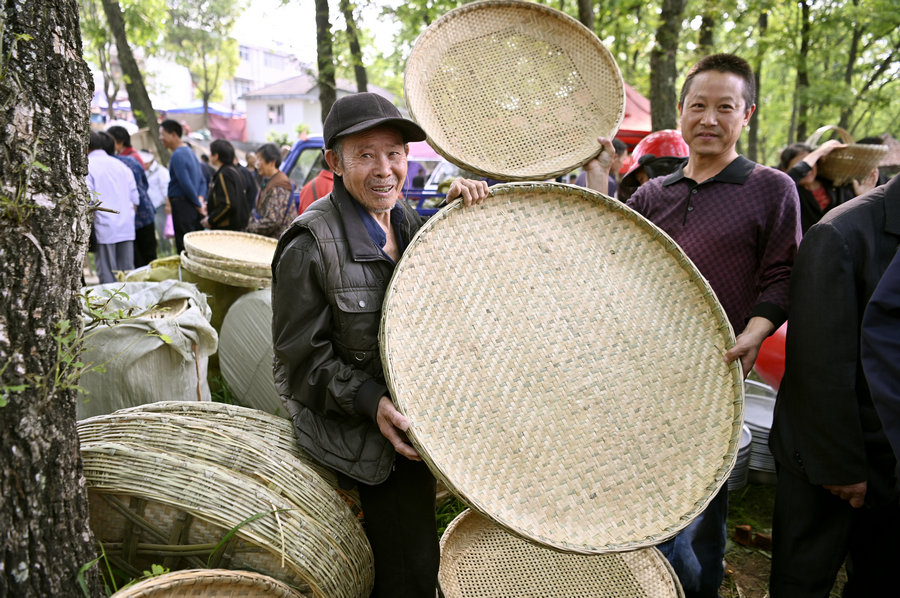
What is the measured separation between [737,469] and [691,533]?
0.96m

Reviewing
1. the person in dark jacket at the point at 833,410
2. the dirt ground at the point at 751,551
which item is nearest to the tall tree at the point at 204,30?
the dirt ground at the point at 751,551

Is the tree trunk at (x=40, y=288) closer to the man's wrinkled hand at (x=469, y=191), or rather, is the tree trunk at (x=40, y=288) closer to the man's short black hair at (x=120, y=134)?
the man's wrinkled hand at (x=469, y=191)

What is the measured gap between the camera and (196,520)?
154 cm

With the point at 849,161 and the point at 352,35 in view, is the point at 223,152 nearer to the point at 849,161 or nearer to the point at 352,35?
the point at 352,35

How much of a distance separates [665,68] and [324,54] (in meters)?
4.11

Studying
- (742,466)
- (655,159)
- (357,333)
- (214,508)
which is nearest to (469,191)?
(357,333)

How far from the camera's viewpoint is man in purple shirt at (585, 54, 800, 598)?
2.05m

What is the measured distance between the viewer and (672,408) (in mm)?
1781

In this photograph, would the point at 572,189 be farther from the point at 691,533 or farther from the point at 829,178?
the point at 829,178

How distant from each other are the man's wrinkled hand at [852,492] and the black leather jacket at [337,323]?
1.22 metres

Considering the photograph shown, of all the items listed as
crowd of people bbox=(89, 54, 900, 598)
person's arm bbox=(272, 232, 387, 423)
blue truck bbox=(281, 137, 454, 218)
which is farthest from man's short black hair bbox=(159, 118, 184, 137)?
person's arm bbox=(272, 232, 387, 423)

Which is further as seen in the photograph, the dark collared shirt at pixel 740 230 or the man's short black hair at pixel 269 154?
the man's short black hair at pixel 269 154

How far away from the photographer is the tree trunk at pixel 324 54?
7633mm

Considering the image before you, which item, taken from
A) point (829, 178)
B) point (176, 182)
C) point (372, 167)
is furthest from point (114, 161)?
point (829, 178)
